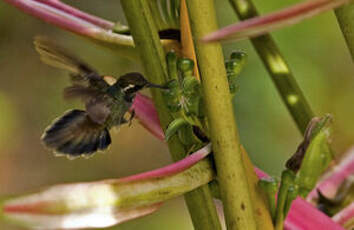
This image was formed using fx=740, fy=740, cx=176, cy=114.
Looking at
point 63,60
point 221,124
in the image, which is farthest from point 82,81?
point 221,124

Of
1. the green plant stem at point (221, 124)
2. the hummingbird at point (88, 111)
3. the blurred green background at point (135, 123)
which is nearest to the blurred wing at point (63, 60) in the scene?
the hummingbird at point (88, 111)

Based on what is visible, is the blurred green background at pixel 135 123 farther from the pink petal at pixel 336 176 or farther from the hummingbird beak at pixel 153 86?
the hummingbird beak at pixel 153 86

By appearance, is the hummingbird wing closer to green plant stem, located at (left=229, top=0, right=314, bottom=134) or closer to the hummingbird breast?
the hummingbird breast

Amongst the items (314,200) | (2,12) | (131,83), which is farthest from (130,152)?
(131,83)

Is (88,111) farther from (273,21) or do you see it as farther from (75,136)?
(273,21)

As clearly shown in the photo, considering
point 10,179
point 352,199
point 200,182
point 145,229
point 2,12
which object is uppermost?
point 2,12

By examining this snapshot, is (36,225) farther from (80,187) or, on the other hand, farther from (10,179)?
(10,179)

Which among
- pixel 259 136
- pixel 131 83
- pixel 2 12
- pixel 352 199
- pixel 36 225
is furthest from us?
pixel 2 12

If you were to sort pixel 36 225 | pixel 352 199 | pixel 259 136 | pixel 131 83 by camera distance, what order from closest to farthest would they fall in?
pixel 36 225 → pixel 131 83 → pixel 352 199 → pixel 259 136

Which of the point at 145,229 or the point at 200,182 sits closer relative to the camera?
the point at 200,182
